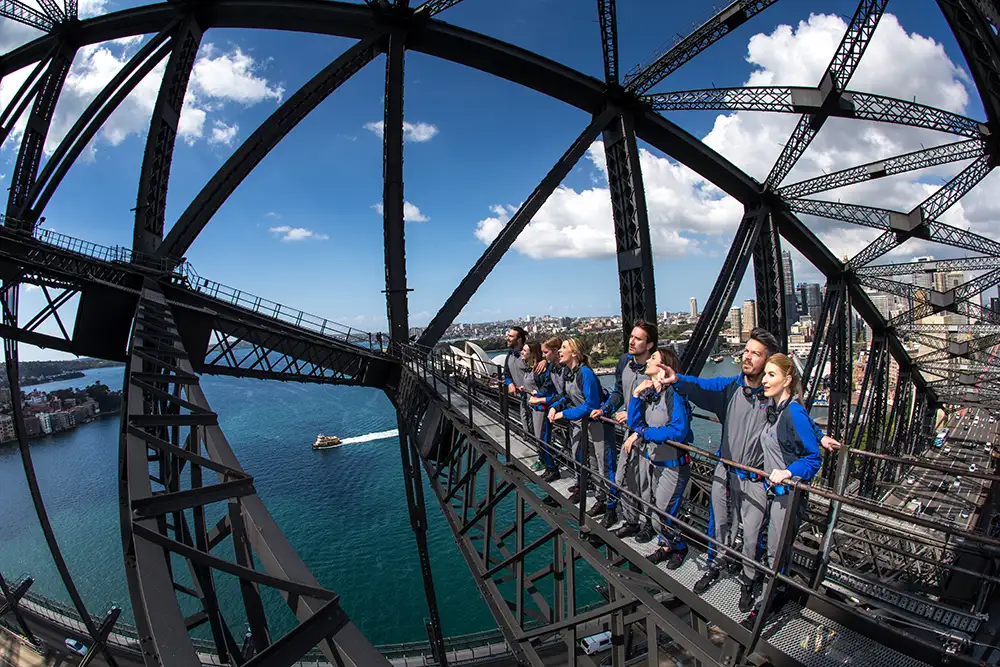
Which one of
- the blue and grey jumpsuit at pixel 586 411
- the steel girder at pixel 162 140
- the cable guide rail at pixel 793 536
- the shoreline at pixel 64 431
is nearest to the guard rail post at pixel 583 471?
the cable guide rail at pixel 793 536

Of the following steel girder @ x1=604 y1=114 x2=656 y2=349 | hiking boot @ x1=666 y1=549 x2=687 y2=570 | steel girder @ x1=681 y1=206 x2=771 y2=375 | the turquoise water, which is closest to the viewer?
hiking boot @ x1=666 y1=549 x2=687 y2=570

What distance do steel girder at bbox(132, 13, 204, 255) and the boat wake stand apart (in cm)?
4057

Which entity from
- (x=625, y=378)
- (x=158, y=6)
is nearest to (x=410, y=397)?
(x=625, y=378)

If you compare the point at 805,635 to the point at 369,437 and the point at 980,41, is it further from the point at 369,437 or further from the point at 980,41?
the point at 369,437

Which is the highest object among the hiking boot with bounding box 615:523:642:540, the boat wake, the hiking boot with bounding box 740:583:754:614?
the hiking boot with bounding box 740:583:754:614

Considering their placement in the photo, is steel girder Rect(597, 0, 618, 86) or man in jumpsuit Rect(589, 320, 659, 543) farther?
steel girder Rect(597, 0, 618, 86)

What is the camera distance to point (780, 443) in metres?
3.23

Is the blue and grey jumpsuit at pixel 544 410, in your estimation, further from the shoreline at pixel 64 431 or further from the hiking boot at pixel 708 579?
the shoreline at pixel 64 431

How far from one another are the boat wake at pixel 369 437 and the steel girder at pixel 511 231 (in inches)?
1657

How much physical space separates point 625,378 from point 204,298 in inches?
417

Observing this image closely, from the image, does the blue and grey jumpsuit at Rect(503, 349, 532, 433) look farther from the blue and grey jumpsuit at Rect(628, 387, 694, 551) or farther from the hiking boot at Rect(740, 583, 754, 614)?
the hiking boot at Rect(740, 583, 754, 614)

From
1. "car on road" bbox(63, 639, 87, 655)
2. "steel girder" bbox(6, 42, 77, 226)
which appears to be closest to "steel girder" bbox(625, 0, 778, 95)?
"steel girder" bbox(6, 42, 77, 226)

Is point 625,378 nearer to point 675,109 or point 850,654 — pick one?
point 850,654

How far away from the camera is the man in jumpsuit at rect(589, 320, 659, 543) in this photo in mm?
4328
